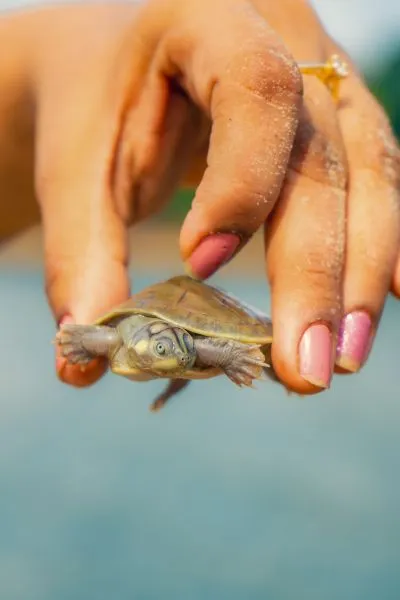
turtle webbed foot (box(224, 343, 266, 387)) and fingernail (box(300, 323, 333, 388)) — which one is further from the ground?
fingernail (box(300, 323, 333, 388))

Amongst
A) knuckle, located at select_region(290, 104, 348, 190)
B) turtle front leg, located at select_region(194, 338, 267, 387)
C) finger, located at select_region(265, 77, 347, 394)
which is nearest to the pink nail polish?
turtle front leg, located at select_region(194, 338, 267, 387)

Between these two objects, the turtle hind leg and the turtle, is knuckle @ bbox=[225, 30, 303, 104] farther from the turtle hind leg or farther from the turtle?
the turtle hind leg

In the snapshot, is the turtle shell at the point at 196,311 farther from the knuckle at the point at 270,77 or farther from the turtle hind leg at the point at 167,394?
the knuckle at the point at 270,77

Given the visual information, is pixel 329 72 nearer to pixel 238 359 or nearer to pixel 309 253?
pixel 309 253

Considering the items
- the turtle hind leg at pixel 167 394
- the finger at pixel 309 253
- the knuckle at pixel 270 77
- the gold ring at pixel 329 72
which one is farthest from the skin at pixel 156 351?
the gold ring at pixel 329 72

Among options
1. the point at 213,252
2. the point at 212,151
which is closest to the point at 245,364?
the point at 213,252

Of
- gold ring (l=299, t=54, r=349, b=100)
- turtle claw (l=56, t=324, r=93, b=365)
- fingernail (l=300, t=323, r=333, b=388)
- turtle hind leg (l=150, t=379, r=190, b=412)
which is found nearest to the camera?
fingernail (l=300, t=323, r=333, b=388)
